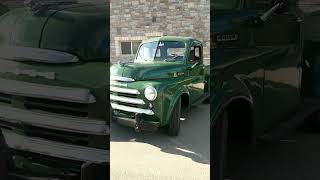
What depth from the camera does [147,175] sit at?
99.0 inches

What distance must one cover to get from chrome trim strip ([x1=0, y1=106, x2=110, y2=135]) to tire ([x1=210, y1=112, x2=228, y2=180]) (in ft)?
1.96

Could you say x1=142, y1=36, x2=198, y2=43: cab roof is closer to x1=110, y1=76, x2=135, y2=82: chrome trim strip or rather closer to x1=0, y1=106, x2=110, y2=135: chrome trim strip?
x1=110, y1=76, x2=135, y2=82: chrome trim strip

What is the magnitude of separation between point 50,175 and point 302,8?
5.95 ft

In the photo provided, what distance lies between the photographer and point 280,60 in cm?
280

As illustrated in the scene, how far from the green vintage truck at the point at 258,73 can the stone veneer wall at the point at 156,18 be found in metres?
0.11

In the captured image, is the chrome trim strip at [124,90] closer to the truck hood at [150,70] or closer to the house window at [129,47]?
the truck hood at [150,70]

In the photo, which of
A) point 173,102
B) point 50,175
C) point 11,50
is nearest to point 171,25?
point 173,102

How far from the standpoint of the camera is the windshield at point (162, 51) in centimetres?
240

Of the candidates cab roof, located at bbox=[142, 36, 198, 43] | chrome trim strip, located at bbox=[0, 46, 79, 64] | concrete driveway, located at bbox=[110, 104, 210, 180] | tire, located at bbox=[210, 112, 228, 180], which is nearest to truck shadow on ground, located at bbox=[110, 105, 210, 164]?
concrete driveway, located at bbox=[110, 104, 210, 180]

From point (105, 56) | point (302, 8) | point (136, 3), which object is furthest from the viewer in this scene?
point (302, 8)

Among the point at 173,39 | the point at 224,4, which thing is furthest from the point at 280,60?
the point at 173,39

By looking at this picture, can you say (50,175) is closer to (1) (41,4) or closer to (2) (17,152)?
(2) (17,152)

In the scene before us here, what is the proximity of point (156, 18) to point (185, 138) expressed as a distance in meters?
0.65

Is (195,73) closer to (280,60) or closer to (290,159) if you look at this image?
(280,60)
